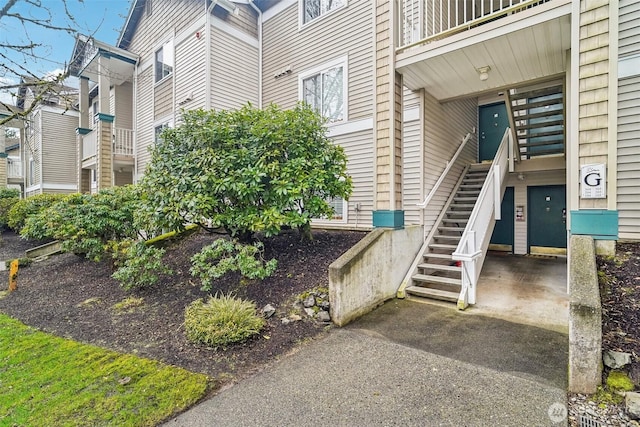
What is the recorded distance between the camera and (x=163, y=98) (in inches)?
456

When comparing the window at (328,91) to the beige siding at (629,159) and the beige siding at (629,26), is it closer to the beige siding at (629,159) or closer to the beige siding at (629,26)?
the beige siding at (629,26)

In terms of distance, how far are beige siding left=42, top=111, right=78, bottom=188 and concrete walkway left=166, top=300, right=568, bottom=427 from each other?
2005cm

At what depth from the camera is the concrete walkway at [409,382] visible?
8.37 ft

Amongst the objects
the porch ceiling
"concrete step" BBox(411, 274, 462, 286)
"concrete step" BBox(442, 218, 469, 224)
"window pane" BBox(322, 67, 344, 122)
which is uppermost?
"window pane" BBox(322, 67, 344, 122)

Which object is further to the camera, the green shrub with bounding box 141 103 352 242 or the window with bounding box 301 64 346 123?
the window with bounding box 301 64 346 123

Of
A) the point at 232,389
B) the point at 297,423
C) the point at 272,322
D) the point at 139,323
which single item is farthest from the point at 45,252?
the point at 297,423

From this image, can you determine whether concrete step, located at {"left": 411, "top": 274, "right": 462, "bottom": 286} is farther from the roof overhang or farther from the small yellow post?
the roof overhang

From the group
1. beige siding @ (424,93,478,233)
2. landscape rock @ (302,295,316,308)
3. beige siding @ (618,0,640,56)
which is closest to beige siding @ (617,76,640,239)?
beige siding @ (618,0,640,56)

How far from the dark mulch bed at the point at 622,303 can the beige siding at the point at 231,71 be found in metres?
9.13

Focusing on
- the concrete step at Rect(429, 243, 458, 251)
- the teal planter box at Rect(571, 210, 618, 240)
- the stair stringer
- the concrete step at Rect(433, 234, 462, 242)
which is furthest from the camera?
the concrete step at Rect(433, 234, 462, 242)

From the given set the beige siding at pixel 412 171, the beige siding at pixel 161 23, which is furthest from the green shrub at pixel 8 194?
the beige siding at pixel 412 171

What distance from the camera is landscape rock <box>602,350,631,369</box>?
2760 millimetres

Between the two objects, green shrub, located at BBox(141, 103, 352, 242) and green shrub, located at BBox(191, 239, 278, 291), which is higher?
green shrub, located at BBox(141, 103, 352, 242)

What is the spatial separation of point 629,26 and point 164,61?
1270 centimetres
